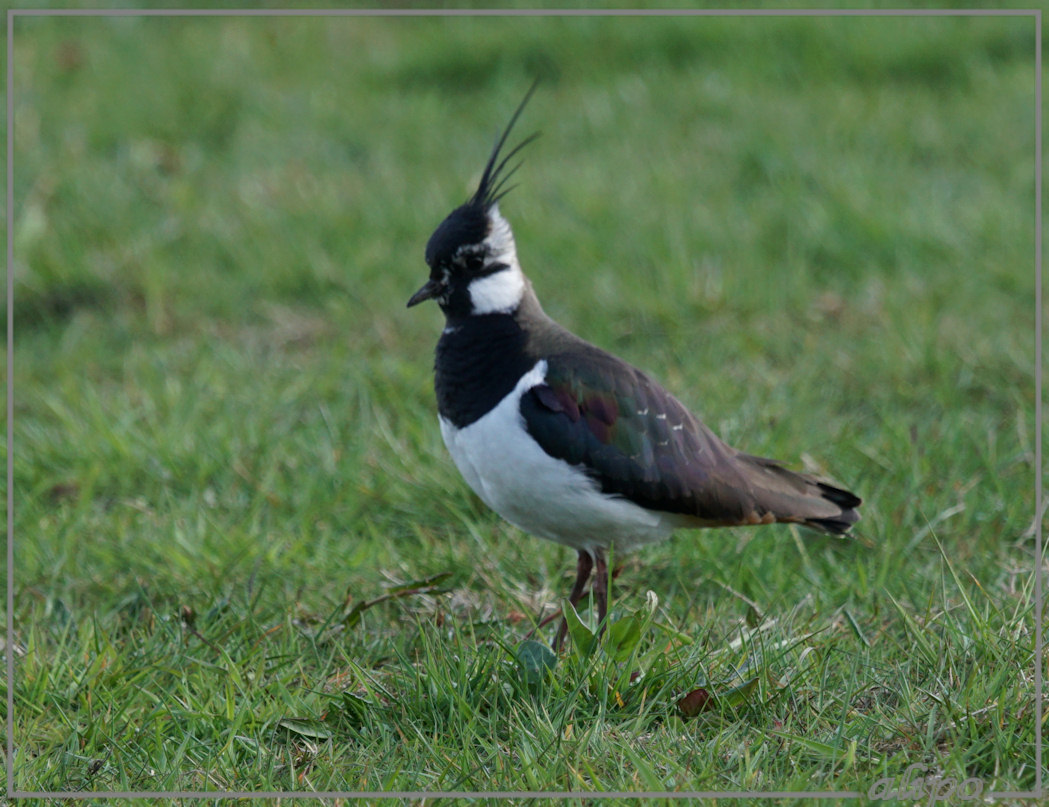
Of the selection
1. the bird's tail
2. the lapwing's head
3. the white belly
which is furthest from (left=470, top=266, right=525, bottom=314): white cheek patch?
the bird's tail

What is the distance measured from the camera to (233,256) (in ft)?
19.4

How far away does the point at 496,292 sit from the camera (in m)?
3.44

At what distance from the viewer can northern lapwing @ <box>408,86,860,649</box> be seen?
332 centimetres

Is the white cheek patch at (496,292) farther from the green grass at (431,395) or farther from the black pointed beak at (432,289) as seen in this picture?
the green grass at (431,395)

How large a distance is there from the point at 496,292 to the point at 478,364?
20 cm

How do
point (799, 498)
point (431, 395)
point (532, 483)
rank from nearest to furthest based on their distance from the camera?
point (532, 483) → point (799, 498) → point (431, 395)

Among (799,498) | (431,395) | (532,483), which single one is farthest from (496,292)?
(431,395)

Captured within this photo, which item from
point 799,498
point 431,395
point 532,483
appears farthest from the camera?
point 431,395

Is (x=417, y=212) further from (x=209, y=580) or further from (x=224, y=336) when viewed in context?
(x=209, y=580)

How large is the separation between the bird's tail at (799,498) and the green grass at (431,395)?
20cm

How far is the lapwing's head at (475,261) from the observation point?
3.38 meters

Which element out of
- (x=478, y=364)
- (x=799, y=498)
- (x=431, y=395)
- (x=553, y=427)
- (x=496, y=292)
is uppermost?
(x=496, y=292)

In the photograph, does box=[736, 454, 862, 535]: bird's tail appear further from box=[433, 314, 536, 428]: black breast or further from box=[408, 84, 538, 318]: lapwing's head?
box=[408, 84, 538, 318]: lapwing's head

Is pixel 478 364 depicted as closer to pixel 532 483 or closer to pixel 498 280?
pixel 498 280
